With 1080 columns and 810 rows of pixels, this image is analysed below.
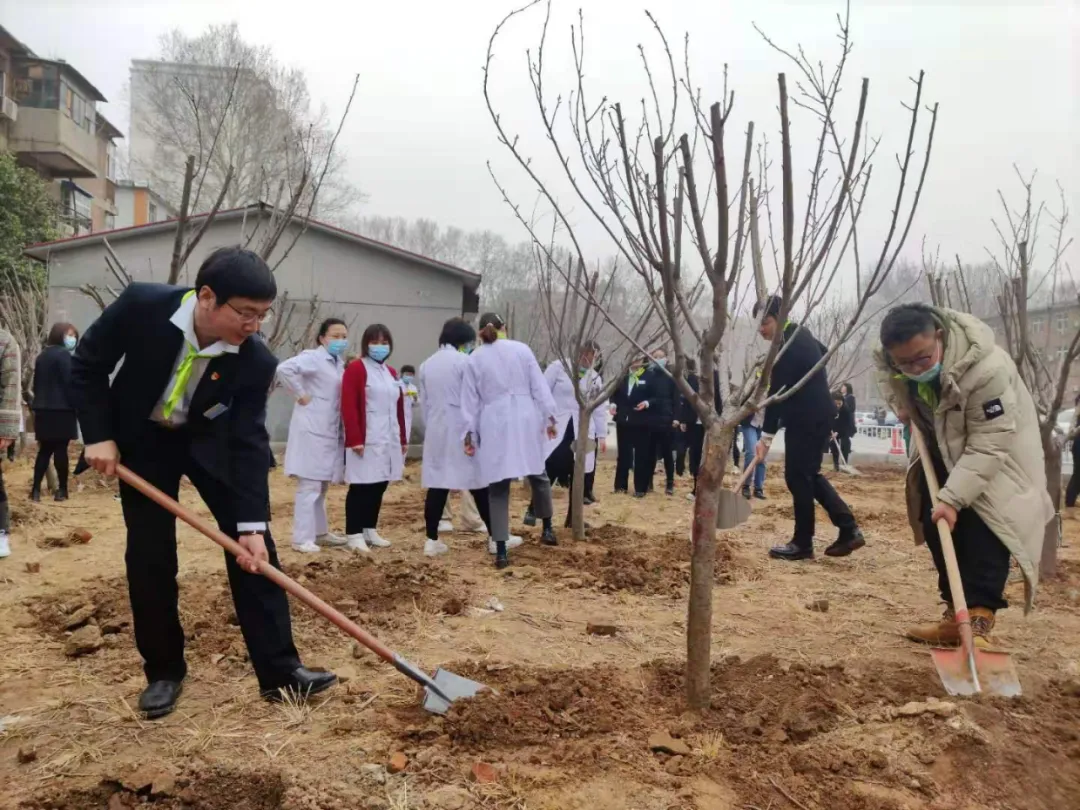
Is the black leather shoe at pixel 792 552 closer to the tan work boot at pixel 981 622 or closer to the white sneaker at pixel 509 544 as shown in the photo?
the white sneaker at pixel 509 544

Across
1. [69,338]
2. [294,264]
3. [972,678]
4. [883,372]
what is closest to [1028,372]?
[883,372]

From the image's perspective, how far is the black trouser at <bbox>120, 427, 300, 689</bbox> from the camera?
2.74 metres

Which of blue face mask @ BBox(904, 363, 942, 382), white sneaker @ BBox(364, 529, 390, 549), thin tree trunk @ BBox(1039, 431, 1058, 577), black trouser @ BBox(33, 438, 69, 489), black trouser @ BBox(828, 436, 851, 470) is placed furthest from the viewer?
black trouser @ BBox(828, 436, 851, 470)

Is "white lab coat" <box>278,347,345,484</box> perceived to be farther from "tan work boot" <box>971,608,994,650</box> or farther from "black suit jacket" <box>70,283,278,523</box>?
"tan work boot" <box>971,608,994,650</box>

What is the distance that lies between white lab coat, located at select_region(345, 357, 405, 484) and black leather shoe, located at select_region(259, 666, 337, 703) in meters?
2.67

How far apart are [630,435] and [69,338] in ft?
19.3

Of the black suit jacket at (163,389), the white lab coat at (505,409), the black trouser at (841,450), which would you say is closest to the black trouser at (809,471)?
the white lab coat at (505,409)

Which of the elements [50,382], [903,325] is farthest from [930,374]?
[50,382]

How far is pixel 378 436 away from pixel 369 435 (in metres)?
0.06

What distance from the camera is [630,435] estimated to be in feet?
30.0

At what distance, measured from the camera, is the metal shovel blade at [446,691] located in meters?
2.66

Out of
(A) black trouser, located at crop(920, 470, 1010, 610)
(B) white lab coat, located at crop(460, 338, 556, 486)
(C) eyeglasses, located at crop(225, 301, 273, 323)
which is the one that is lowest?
(A) black trouser, located at crop(920, 470, 1010, 610)

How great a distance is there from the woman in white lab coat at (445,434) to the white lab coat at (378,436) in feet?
0.74

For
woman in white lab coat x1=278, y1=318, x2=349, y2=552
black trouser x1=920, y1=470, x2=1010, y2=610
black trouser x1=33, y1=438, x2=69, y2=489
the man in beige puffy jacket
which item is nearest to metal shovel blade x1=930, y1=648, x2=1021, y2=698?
the man in beige puffy jacket
